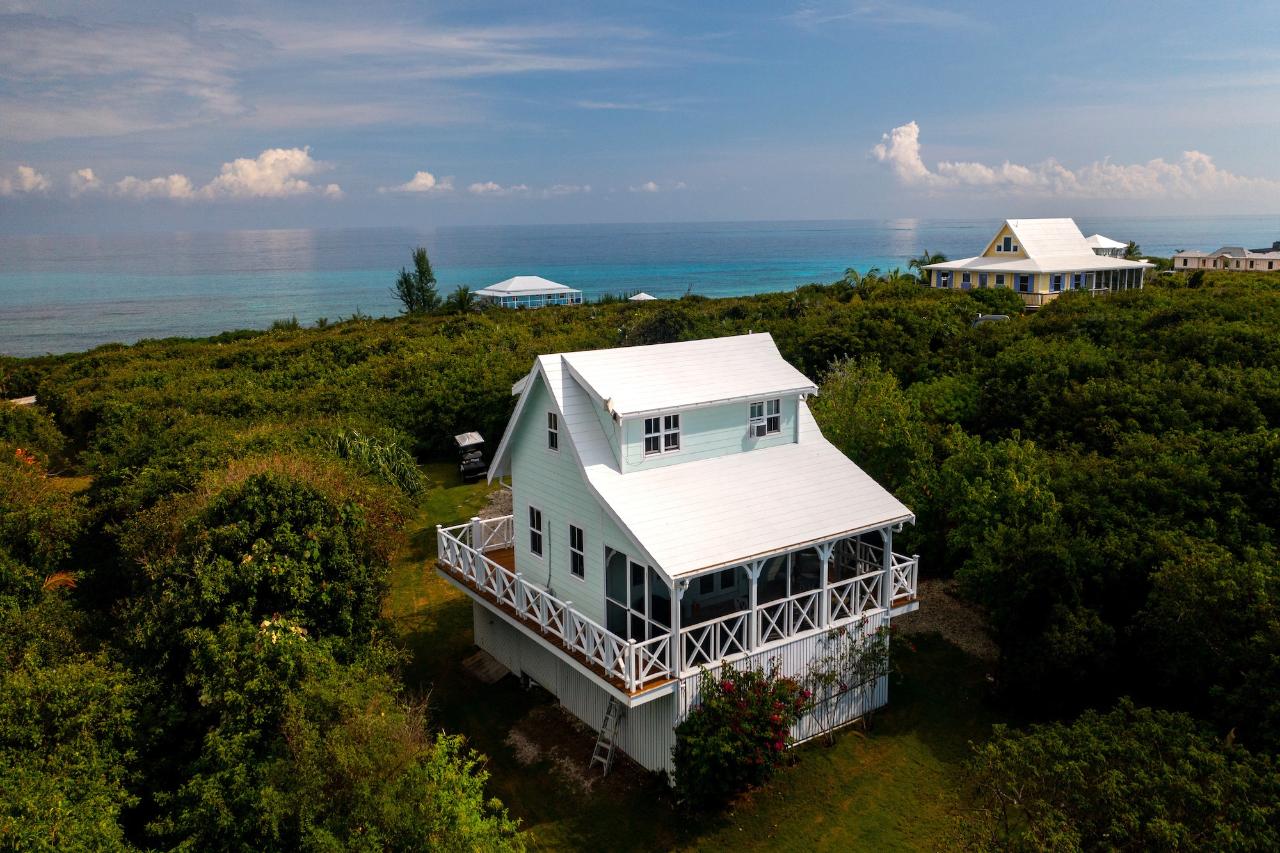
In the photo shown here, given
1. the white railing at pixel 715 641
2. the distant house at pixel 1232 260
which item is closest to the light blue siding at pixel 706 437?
the white railing at pixel 715 641

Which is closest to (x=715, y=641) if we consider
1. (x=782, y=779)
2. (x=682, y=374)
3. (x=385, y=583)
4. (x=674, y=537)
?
(x=674, y=537)

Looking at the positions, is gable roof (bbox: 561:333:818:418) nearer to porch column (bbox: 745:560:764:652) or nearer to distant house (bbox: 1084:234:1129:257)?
porch column (bbox: 745:560:764:652)

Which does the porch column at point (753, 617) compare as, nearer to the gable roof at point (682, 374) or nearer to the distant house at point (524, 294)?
the gable roof at point (682, 374)

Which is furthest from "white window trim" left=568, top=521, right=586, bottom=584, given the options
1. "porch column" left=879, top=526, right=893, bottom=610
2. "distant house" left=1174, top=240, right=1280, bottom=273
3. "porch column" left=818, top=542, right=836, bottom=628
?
"distant house" left=1174, top=240, right=1280, bottom=273

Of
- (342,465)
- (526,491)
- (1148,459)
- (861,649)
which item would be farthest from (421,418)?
(1148,459)

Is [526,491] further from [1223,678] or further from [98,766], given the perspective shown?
[1223,678]

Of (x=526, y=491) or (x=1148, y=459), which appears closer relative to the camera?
(x=526, y=491)
